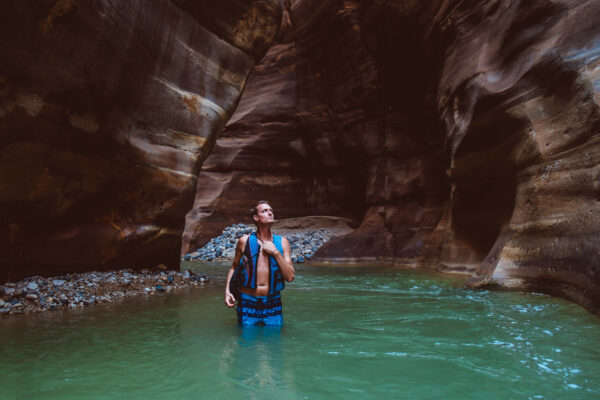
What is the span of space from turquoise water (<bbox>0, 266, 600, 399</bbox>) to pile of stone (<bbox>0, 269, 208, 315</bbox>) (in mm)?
409

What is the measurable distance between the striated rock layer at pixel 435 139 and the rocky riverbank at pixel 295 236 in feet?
2.50

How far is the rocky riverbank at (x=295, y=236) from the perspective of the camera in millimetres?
17016

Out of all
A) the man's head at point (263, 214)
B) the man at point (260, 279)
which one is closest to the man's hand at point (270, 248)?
the man at point (260, 279)

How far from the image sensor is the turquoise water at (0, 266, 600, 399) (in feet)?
7.34

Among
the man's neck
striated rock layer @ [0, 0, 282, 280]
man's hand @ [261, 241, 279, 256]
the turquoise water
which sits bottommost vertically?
the turquoise water

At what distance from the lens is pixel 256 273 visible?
150 inches

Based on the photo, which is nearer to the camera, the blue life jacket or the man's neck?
the blue life jacket

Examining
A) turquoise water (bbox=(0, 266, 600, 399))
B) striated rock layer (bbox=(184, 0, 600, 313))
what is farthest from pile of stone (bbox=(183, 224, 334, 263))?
turquoise water (bbox=(0, 266, 600, 399))

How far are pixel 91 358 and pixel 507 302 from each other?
488 centimetres

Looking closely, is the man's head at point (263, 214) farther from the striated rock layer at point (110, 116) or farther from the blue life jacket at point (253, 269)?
the striated rock layer at point (110, 116)

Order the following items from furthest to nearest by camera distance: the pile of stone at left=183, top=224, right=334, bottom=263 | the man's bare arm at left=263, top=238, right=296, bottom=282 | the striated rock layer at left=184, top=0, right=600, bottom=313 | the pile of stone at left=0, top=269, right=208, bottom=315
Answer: the pile of stone at left=183, top=224, right=334, bottom=263, the striated rock layer at left=184, top=0, right=600, bottom=313, the pile of stone at left=0, top=269, right=208, bottom=315, the man's bare arm at left=263, top=238, right=296, bottom=282

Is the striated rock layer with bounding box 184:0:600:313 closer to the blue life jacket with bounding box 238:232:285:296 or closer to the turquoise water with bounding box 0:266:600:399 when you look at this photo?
the turquoise water with bounding box 0:266:600:399

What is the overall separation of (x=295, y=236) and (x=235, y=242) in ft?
9.79

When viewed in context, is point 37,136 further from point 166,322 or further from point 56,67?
point 166,322
